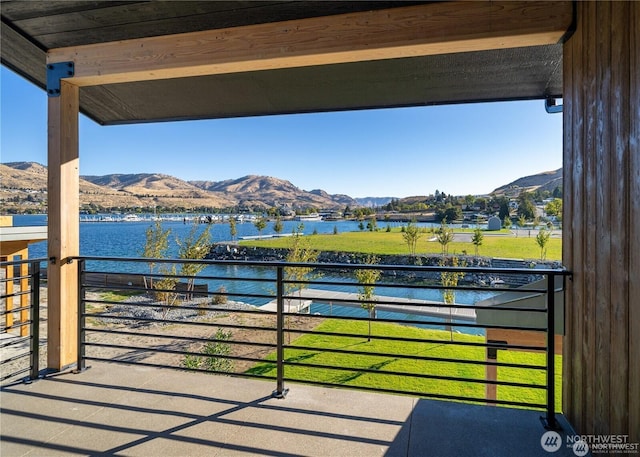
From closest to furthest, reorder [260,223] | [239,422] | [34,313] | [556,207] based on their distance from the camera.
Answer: [239,422], [34,313], [556,207], [260,223]

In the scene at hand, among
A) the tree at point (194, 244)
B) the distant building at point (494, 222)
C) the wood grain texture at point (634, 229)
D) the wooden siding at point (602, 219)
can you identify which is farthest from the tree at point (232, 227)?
the wood grain texture at point (634, 229)

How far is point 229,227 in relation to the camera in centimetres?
2027

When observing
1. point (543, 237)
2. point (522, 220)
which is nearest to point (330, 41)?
point (522, 220)

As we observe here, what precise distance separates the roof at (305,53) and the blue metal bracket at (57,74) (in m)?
0.09

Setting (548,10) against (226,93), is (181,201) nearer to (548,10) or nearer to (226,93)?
(226,93)

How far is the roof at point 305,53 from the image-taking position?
2.04 metres

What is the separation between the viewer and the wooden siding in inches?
52.1

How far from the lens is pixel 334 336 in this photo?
548cm

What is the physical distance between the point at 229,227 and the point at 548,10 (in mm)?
19646

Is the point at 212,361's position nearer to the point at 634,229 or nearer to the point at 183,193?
the point at 634,229

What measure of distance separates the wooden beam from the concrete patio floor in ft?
7.48

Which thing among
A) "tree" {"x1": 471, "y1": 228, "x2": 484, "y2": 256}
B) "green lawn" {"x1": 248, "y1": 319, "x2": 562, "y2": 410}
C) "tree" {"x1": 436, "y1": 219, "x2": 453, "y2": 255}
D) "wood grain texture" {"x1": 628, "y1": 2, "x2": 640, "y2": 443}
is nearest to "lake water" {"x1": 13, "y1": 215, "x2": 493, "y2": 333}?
"tree" {"x1": 436, "y1": 219, "x2": 453, "y2": 255}

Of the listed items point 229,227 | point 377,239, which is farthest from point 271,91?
point 377,239

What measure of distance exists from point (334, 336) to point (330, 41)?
177 inches
